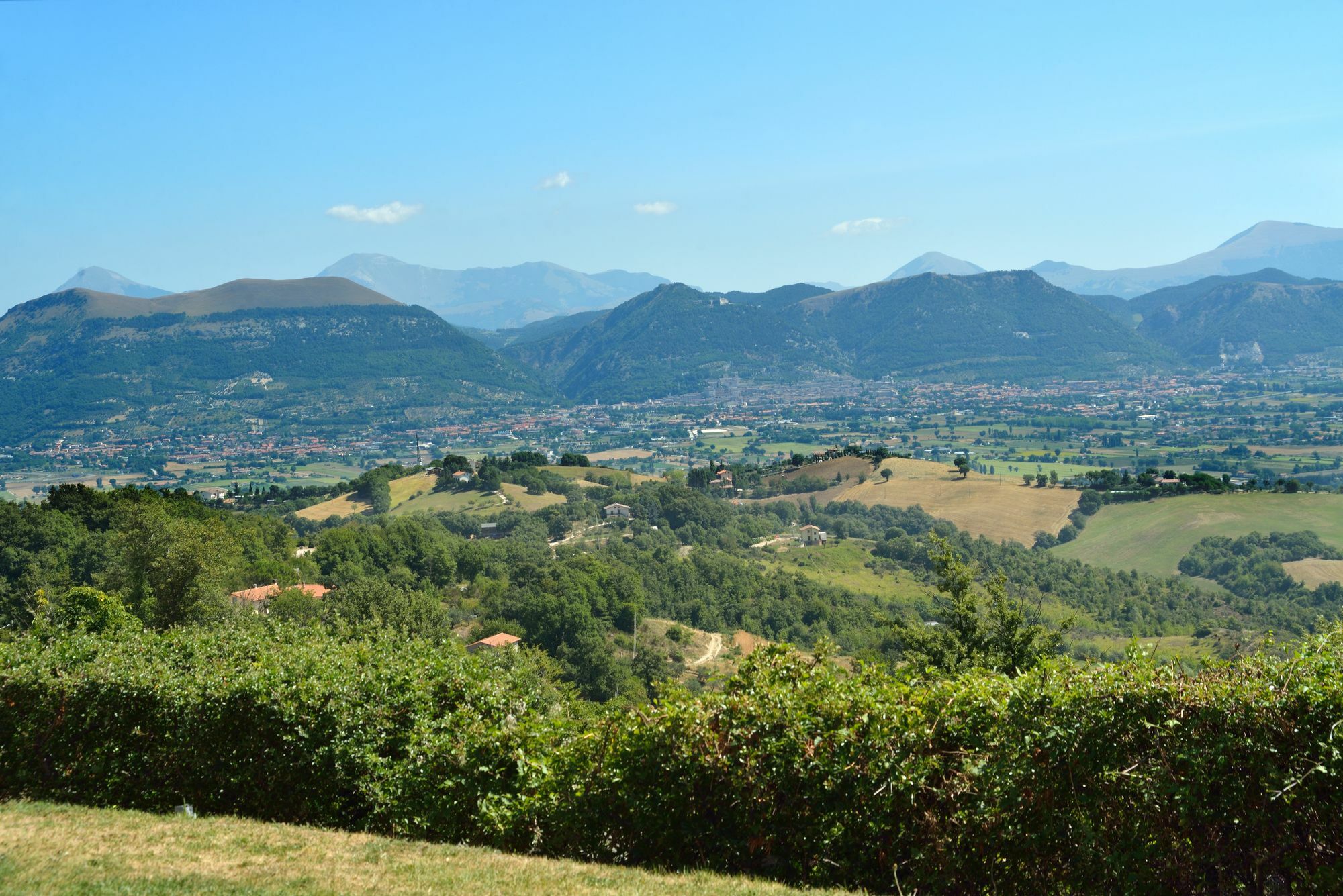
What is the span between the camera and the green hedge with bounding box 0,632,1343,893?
636cm

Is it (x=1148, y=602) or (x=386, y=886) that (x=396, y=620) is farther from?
→ (x=1148, y=602)

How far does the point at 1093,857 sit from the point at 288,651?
31.0 feet

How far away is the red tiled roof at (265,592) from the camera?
107ft

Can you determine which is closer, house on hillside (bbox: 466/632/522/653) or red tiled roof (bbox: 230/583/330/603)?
house on hillside (bbox: 466/632/522/653)

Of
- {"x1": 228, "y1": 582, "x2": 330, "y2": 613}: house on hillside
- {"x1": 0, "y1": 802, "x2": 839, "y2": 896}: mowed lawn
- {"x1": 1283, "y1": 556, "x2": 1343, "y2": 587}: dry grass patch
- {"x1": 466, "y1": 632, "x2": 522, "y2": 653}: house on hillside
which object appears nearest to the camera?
{"x1": 0, "y1": 802, "x2": 839, "y2": 896}: mowed lawn

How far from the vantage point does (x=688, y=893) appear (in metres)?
7.01

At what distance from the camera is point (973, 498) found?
3044 inches

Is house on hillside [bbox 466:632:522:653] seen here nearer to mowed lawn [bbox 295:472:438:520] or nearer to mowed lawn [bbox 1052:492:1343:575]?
mowed lawn [bbox 295:472:438:520]

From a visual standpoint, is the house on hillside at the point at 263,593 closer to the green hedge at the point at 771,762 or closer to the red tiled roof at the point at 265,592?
the red tiled roof at the point at 265,592

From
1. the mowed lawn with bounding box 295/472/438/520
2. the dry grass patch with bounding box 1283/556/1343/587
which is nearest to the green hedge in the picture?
the dry grass patch with bounding box 1283/556/1343/587

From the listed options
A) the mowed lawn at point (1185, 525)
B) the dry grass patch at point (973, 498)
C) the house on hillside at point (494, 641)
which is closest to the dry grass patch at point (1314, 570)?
the mowed lawn at point (1185, 525)

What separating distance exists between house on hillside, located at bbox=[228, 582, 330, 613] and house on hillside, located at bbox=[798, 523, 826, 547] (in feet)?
131

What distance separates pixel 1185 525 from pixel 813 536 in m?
26.7

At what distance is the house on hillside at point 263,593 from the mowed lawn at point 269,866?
21536 mm
